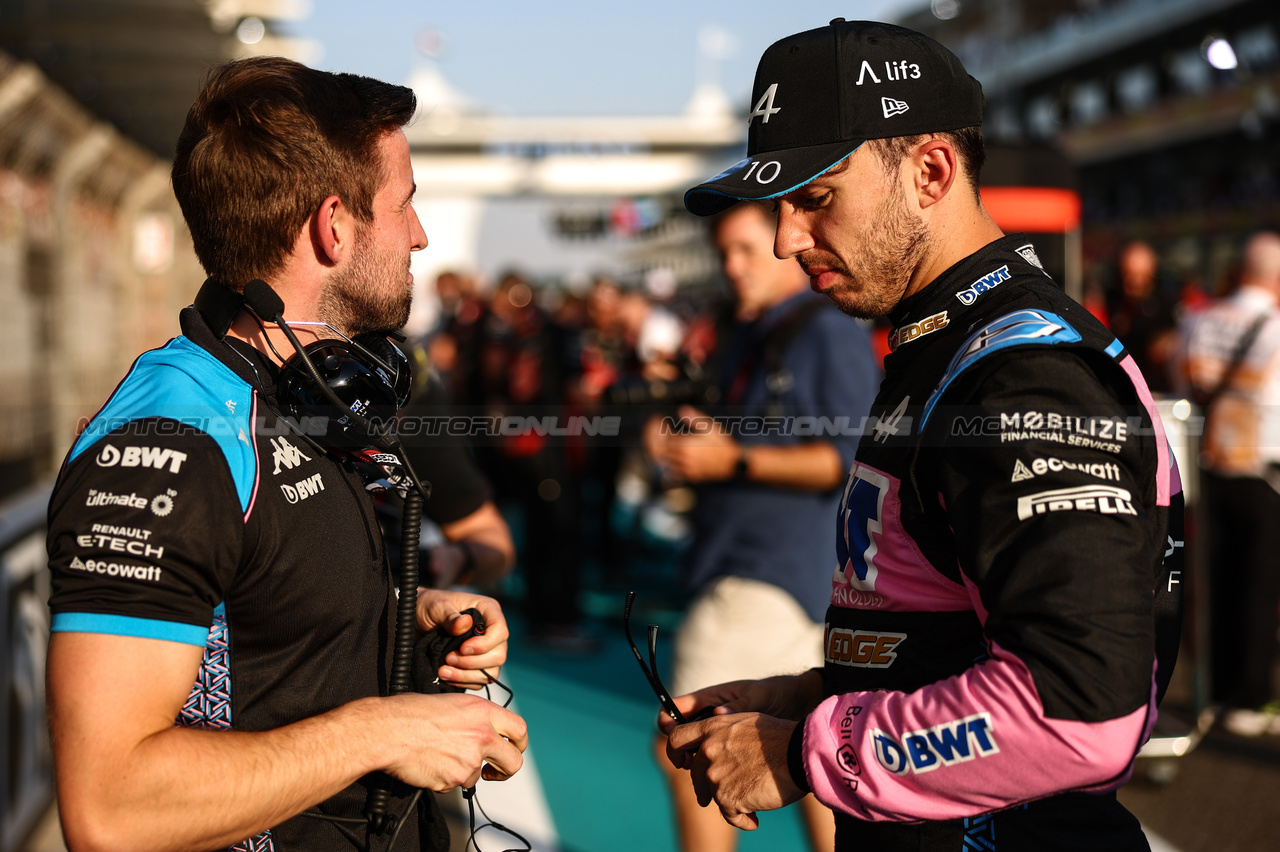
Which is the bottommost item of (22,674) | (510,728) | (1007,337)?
(22,674)

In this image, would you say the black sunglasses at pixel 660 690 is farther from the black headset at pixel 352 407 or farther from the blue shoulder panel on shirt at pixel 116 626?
the blue shoulder panel on shirt at pixel 116 626

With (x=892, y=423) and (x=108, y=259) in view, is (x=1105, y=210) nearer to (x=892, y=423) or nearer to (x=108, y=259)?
(x=108, y=259)

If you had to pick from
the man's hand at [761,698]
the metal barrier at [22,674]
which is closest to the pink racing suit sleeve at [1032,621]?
the man's hand at [761,698]

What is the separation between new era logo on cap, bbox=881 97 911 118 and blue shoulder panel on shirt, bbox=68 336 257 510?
3.41 ft

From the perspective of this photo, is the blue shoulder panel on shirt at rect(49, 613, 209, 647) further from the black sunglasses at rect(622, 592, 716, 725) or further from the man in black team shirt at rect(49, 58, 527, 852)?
the black sunglasses at rect(622, 592, 716, 725)

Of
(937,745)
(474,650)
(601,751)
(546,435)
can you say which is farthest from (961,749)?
(546,435)

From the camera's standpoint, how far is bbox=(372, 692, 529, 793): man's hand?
4.96 feet

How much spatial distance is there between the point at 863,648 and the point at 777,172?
2.41 ft

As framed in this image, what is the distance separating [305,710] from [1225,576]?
5081 millimetres

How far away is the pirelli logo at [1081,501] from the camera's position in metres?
1.27

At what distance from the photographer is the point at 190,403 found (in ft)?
4.89

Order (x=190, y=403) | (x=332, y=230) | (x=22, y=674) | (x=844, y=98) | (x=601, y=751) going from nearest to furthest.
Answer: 1. (x=190, y=403)
2. (x=844, y=98)
3. (x=332, y=230)
4. (x=22, y=674)
5. (x=601, y=751)

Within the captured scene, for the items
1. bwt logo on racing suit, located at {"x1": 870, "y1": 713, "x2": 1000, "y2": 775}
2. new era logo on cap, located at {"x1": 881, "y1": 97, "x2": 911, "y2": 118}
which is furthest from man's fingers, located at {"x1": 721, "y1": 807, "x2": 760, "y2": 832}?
new era logo on cap, located at {"x1": 881, "y1": 97, "x2": 911, "y2": 118}

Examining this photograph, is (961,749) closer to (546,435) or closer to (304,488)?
(304,488)
